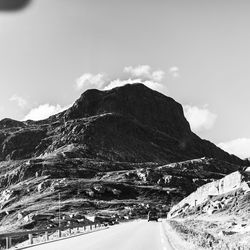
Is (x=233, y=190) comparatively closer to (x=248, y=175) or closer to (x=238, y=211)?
(x=248, y=175)

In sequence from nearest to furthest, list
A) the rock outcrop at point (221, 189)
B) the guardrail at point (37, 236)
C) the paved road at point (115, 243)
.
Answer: the paved road at point (115, 243) < the guardrail at point (37, 236) < the rock outcrop at point (221, 189)

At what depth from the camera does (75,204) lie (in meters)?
170

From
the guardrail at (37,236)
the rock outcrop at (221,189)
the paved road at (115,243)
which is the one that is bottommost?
the paved road at (115,243)

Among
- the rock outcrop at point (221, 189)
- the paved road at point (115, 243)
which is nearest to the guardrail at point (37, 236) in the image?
the paved road at point (115, 243)

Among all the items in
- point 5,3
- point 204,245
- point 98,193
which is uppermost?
point 98,193

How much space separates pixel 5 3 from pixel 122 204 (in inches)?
6628

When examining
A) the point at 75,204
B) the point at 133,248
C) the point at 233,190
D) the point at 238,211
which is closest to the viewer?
the point at 133,248

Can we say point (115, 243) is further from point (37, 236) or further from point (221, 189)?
point (221, 189)

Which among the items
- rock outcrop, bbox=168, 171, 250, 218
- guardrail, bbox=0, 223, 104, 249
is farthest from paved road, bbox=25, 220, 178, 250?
rock outcrop, bbox=168, 171, 250, 218

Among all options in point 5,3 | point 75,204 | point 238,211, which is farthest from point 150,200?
point 5,3

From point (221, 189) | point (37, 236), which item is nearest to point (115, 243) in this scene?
point (37, 236)

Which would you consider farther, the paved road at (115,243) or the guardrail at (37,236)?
the guardrail at (37,236)

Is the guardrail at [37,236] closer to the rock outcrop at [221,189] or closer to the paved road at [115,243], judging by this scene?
the paved road at [115,243]

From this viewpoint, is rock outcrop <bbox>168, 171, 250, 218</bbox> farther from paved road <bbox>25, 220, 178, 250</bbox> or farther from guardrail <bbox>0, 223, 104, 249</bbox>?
paved road <bbox>25, 220, 178, 250</bbox>
